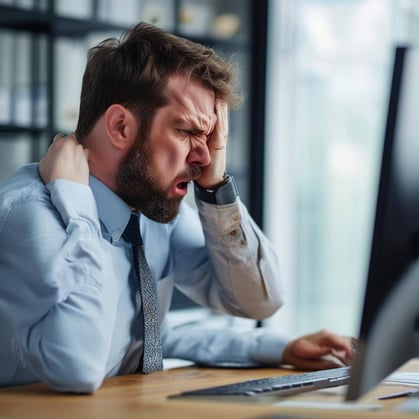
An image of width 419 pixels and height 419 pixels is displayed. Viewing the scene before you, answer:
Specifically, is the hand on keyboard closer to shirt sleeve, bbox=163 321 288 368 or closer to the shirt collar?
shirt sleeve, bbox=163 321 288 368

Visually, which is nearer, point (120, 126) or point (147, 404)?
point (147, 404)

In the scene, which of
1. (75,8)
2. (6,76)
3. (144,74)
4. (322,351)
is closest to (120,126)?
(144,74)

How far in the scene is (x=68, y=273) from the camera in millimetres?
1494

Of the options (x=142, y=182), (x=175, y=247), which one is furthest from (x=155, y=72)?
(x=175, y=247)

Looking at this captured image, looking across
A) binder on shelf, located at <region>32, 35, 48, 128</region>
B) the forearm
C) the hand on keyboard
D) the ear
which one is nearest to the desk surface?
the hand on keyboard

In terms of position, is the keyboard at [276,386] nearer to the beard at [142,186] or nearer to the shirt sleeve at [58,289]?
the shirt sleeve at [58,289]

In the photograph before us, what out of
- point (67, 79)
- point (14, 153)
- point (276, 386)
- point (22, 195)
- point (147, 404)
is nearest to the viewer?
point (147, 404)

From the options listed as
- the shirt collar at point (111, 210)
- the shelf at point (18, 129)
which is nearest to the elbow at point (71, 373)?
the shirt collar at point (111, 210)

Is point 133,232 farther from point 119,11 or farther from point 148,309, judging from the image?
point 119,11

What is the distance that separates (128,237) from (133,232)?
0.02 m

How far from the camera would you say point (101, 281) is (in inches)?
60.5

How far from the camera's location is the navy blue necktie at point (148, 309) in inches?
69.9

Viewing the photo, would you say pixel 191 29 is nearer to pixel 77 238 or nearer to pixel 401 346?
pixel 77 238

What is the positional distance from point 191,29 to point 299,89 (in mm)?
796
